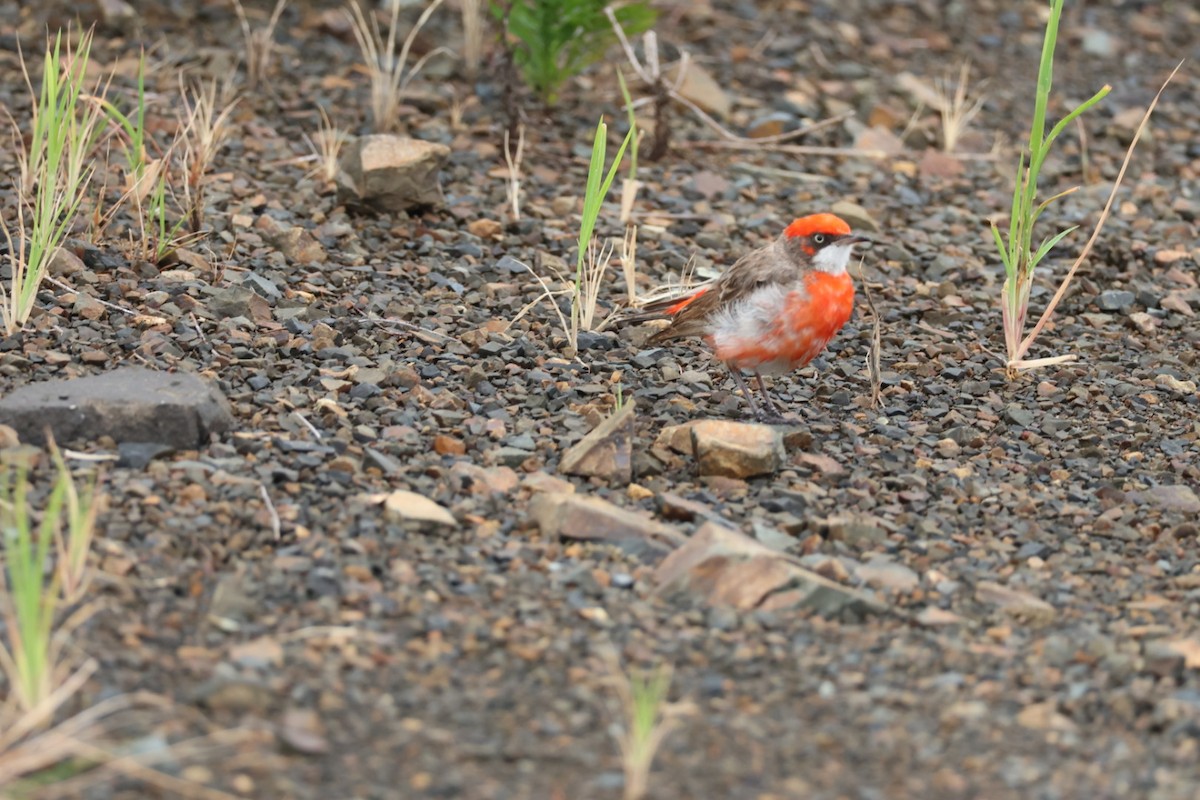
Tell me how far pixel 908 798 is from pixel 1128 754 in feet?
2.04

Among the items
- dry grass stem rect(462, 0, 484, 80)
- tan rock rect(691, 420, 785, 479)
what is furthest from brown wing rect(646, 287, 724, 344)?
dry grass stem rect(462, 0, 484, 80)

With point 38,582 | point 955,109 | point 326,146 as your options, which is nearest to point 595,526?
point 38,582

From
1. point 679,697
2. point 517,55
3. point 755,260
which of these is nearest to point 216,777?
point 679,697

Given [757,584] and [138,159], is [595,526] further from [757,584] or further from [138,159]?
[138,159]

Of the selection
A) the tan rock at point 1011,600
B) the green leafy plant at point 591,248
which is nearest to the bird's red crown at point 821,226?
the green leafy plant at point 591,248

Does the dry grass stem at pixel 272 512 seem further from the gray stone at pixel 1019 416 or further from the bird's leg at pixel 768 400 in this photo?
the gray stone at pixel 1019 416

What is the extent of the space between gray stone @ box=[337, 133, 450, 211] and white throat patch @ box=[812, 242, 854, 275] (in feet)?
6.40

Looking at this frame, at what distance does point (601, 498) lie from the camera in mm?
4805

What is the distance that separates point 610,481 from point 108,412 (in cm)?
157

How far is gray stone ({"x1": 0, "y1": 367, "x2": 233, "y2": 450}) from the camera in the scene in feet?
15.2

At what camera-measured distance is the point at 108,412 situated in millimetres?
4652

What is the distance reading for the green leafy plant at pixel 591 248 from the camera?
555 cm

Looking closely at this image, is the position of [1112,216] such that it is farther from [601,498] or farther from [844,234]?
[601,498]

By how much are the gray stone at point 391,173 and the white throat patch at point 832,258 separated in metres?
A: 1.95
